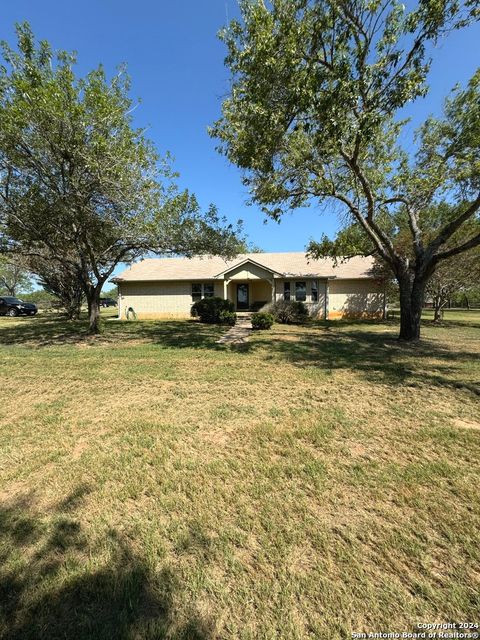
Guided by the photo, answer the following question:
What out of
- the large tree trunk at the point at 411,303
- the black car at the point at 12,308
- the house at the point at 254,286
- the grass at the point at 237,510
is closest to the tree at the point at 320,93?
the large tree trunk at the point at 411,303

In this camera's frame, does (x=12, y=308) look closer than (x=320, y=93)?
No

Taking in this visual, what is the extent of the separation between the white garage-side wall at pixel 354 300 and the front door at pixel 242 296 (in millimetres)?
6286

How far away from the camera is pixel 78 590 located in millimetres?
1973

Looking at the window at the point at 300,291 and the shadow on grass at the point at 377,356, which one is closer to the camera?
the shadow on grass at the point at 377,356

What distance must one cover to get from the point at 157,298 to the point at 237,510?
68.8 ft

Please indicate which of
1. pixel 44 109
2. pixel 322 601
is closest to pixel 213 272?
pixel 44 109

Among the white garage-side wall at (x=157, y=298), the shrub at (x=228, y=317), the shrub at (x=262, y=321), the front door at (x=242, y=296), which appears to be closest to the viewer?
the shrub at (x=262, y=321)

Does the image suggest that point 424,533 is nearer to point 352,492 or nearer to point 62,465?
point 352,492

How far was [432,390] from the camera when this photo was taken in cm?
570

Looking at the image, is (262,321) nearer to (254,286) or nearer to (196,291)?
(196,291)

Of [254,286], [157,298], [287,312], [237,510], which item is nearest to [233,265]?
[254,286]

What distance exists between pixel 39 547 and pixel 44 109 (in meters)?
9.23

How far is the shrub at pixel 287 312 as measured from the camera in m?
17.8

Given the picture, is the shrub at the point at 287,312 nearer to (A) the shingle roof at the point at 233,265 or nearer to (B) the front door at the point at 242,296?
(A) the shingle roof at the point at 233,265
